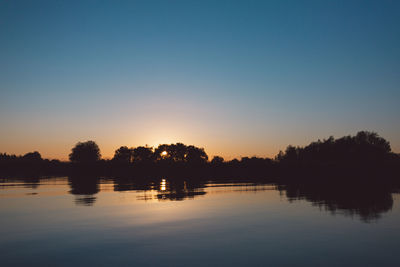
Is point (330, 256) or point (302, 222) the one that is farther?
point (302, 222)

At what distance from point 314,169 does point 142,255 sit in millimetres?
129795

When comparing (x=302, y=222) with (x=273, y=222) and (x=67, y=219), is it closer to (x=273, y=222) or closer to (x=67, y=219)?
(x=273, y=222)

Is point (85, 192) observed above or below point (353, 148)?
below

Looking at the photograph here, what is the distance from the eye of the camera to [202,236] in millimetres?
20453

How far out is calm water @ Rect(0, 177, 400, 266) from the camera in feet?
51.1

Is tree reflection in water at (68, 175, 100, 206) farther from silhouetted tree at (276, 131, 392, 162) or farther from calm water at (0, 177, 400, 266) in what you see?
silhouetted tree at (276, 131, 392, 162)

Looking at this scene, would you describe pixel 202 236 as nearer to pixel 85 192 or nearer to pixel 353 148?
pixel 85 192

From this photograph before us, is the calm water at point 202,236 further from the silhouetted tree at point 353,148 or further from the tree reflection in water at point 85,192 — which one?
the silhouetted tree at point 353,148

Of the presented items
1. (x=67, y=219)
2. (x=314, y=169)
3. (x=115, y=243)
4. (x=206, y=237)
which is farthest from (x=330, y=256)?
(x=314, y=169)

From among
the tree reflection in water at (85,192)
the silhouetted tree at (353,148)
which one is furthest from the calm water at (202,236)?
the silhouetted tree at (353,148)

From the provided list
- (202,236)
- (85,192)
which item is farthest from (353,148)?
(202,236)

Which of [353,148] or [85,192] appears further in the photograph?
[353,148]

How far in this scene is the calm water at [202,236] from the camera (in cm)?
1559

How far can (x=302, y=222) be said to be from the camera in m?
24.8
